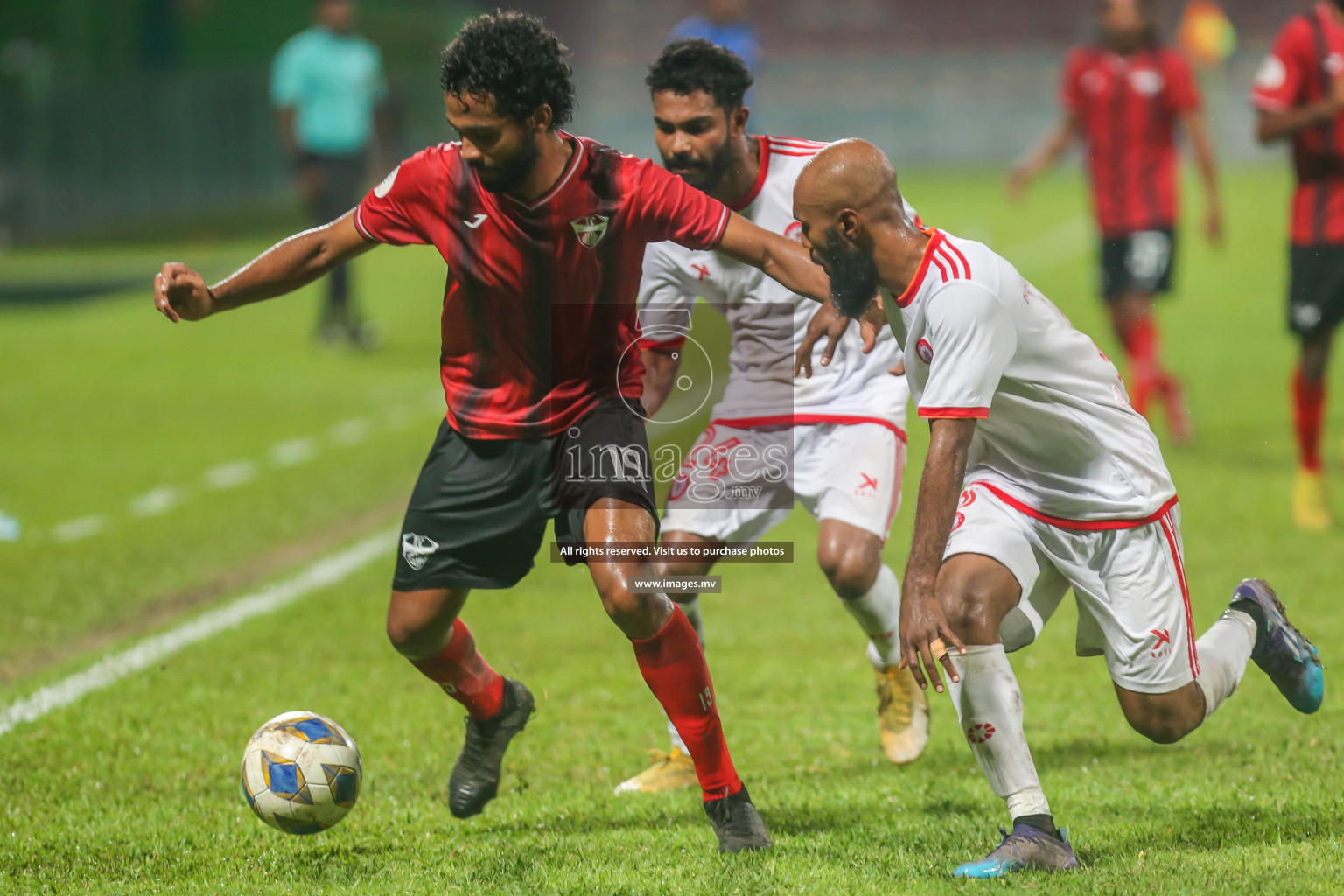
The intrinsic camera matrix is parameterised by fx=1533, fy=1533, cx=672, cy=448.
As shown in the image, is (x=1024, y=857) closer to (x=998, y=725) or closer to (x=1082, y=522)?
(x=998, y=725)

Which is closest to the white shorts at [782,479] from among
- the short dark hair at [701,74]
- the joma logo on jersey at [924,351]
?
the short dark hair at [701,74]

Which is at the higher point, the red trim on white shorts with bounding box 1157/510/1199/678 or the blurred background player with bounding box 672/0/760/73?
the blurred background player with bounding box 672/0/760/73

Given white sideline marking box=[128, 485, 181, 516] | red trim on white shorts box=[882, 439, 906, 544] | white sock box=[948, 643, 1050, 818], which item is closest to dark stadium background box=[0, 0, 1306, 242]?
white sideline marking box=[128, 485, 181, 516]

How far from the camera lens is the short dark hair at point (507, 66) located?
3752 mm

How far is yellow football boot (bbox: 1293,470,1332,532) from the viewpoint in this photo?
308 inches

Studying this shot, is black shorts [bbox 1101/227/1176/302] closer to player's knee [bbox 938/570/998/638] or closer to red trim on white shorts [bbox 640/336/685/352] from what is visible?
red trim on white shorts [bbox 640/336/685/352]

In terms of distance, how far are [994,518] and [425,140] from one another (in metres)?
33.5

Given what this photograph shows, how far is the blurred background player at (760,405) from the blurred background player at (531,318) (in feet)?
2.07

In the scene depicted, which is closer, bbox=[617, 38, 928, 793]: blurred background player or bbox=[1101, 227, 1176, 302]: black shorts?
bbox=[617, 38, 928, 793]: blurred background player

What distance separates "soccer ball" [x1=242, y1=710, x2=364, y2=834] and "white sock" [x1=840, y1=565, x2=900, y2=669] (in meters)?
1.68

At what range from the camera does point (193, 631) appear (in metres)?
6.52

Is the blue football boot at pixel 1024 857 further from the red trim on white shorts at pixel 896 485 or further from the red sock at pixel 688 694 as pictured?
the red trim on white shorts at pixel 896 485

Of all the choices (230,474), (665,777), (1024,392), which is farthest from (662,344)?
(230,474)

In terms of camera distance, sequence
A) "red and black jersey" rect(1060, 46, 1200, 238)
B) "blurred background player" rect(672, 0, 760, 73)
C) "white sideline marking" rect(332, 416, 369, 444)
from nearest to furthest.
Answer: "red and black jersey" rect(1060, 46, 1200, 238)
"white sideline marking" rect(332, 416, 369, 444)
"blurred background player" rect(672, 0, 760, 73)
